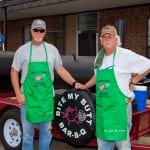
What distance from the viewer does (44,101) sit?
4.40 m

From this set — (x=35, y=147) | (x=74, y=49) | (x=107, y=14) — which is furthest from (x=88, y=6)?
(x=35, y=147)

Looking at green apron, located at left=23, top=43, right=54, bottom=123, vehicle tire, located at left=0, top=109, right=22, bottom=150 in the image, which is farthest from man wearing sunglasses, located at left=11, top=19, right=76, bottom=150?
vehicle tire, located at left=0, top=109, right=22, bottom=150

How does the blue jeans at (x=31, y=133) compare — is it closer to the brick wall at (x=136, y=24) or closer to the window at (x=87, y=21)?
the brick wall at (x=136, y=24)

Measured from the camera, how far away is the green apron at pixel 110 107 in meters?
3.78

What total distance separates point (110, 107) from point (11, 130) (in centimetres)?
210

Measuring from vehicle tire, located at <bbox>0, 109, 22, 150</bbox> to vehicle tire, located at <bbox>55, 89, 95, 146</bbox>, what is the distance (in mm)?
883

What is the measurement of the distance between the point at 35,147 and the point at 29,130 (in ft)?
5.40

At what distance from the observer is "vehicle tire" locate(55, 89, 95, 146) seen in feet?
14.3

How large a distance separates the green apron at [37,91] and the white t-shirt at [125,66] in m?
0.81

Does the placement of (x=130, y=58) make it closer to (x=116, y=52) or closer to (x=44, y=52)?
(x=116, y=52)

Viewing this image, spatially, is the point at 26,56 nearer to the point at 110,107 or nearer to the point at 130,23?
the point at 110,107

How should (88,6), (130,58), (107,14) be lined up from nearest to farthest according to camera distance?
(130,58)
(88,6)
(107,14)

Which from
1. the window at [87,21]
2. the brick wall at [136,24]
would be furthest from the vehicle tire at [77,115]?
the window at [87,21]

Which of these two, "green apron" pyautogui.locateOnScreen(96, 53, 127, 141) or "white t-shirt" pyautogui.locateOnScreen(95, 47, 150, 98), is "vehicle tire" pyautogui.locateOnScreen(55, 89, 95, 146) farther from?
"white t-shirt" pyautogui.locateOnScreen(95, 47, 150, 98)
